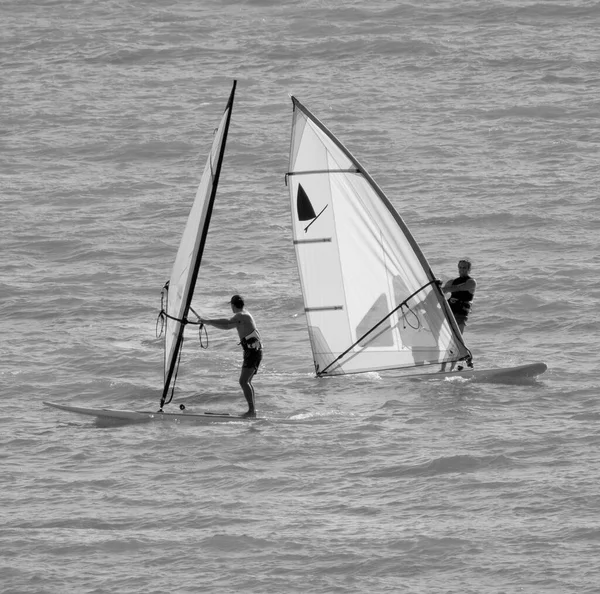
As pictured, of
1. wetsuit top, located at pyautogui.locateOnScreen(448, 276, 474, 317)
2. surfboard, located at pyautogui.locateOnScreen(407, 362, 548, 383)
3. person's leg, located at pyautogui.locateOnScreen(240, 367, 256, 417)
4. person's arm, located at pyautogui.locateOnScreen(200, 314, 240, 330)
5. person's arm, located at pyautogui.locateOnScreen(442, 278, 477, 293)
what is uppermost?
person's arm, located at pyautogui.locateOnScreen(200, 314, 240, 330)

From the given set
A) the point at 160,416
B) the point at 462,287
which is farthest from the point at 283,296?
the point at 160,416

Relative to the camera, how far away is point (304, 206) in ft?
63.2

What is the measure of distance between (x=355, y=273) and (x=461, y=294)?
159 centimetres

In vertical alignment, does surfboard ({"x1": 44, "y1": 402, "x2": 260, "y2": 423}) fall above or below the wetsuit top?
below

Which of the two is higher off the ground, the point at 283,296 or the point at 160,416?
the point at 160,416

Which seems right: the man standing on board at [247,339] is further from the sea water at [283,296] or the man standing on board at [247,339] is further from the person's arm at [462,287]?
the person's arm at [462,287]

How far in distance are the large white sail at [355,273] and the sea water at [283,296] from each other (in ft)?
2.07

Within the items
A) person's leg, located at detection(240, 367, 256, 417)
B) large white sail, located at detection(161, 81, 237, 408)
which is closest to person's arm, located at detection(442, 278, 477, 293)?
person's leg, located at detection(240, 367, 256, 417)

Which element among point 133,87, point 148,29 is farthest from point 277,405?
point 148,29

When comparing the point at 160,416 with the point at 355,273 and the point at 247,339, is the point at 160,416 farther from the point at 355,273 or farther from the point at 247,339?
the point at 355,273

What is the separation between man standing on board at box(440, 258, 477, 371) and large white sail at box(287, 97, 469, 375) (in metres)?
0.44

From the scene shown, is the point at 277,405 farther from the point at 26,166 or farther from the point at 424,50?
the point at 424,50

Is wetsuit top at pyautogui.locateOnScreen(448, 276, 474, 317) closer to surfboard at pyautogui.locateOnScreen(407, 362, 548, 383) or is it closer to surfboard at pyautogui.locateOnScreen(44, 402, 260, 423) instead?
surfboard at pyautogui.locateOnScreen(407, 362, 548, 383)

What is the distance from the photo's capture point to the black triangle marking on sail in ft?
63.0
